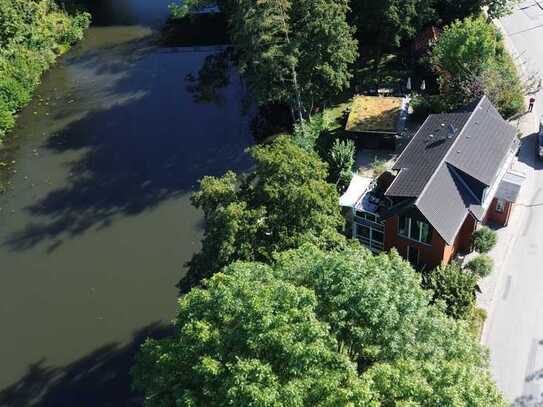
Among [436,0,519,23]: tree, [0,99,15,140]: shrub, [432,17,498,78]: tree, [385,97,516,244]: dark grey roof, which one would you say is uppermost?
[436,0,519,23]: tree

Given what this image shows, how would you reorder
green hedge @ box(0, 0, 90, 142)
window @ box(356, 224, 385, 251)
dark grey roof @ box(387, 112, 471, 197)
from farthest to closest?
green hedge @ box(0, 0, 90, 142)
window @ box(356, 224, 385, 251)
dark grey roof @ box(387, 112, 471, 197)

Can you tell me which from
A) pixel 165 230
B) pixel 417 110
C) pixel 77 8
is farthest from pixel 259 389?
pixel 77 8

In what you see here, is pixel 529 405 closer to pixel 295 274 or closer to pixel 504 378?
pixel 504 378

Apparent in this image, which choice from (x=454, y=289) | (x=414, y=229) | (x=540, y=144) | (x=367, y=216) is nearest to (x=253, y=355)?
(x=454, y=289)

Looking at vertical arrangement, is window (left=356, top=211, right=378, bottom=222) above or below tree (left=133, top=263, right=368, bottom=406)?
below

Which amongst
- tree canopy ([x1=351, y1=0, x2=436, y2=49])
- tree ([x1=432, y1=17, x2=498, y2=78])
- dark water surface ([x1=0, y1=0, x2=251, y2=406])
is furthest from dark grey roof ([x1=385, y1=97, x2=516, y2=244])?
dark water surface ([x1=0, y1=0, x2=251, y2=406])

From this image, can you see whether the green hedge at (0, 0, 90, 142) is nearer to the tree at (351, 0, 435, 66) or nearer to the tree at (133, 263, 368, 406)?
the tree at (351, 0, 435, 66)
